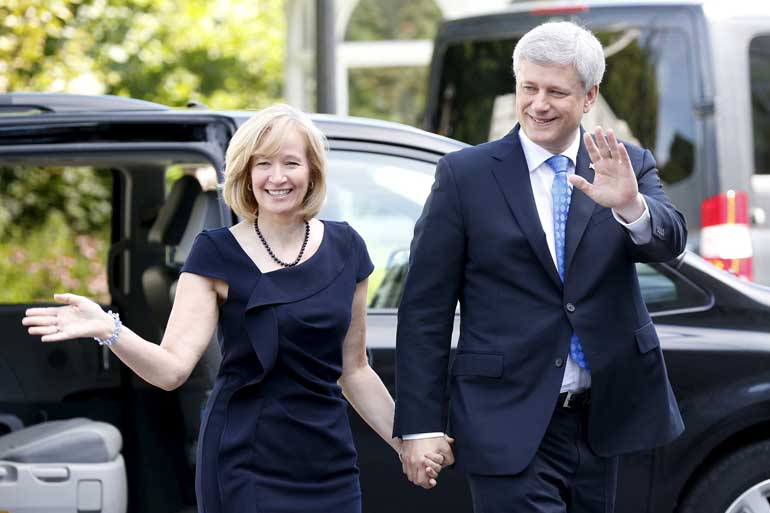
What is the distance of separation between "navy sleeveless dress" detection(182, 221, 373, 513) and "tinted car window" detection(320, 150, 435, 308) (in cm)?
125

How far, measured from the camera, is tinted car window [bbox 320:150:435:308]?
469cm

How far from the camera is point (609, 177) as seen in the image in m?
3.30

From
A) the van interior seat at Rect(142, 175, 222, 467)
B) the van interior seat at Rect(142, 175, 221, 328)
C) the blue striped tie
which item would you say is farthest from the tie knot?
the van interior seat at Rect(142, 175, 221, 328)

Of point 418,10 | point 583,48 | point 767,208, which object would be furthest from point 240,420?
point 418,10

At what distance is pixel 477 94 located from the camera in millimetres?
9211

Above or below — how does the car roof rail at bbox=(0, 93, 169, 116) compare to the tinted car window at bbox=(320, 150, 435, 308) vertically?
above

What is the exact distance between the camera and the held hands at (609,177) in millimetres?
3287

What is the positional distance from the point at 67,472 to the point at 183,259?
33.3 inches

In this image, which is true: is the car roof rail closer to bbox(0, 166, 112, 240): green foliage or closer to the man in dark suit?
the man in dark suit

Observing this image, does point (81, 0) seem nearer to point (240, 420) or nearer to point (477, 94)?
point (477, 94)

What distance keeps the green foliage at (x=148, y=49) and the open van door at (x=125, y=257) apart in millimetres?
5618

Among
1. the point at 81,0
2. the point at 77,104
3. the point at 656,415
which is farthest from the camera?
the point at 81,0

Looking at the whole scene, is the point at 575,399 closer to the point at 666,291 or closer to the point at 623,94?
the point at 666,291

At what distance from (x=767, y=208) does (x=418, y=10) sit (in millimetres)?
9811
